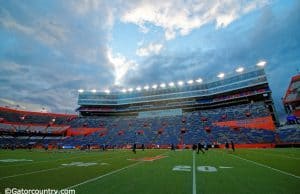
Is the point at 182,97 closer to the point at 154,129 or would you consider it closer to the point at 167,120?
the point at 167,120

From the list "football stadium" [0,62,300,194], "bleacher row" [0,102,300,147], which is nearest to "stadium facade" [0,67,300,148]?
"bleacher row" [0,102,300,147]

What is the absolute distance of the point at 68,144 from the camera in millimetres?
62562

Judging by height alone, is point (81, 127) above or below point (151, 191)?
above

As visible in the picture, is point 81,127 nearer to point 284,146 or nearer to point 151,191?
point 284,146

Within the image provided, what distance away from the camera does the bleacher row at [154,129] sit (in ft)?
160

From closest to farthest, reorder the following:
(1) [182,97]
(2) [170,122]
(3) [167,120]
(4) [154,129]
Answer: (4) [154,129], (2) [170,122], (3) [167,120], (1) [182,97]

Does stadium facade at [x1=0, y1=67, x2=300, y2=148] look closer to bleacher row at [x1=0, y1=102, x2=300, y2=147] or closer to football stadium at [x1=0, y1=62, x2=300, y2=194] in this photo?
bleacher row at [x1=0, y1=102, x2=300, y2=147]

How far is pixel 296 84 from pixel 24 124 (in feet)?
264

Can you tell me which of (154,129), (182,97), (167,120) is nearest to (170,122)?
(167,120)

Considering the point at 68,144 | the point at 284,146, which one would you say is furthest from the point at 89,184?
the point at 68,144

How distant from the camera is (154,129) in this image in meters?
64.1

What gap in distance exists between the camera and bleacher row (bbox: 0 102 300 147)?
1922 inches

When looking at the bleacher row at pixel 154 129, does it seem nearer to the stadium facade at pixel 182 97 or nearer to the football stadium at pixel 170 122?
the football stadium at pixel 170 122

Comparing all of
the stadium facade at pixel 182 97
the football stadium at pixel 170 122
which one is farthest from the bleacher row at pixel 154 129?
the stadium facade at pixel 182 97
